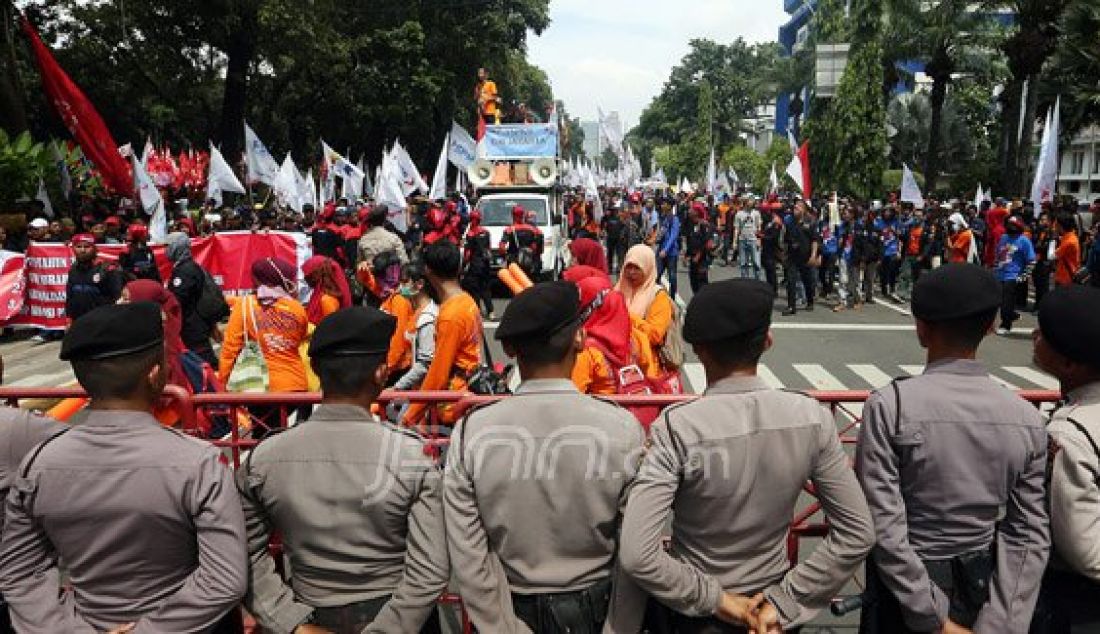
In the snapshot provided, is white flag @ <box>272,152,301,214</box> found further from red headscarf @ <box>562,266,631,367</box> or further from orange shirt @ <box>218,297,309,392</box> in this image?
red headscarf @ <box>562,266,631,367</box>

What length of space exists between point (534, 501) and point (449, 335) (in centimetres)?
211

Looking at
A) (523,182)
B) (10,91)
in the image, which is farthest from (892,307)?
(10,91)

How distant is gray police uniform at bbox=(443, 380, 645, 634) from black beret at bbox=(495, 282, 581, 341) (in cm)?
17

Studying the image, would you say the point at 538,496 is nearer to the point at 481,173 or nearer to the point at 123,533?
the point at 123,533

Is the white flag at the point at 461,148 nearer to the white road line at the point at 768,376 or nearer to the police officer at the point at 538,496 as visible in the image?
the white road line at the point at 768,376

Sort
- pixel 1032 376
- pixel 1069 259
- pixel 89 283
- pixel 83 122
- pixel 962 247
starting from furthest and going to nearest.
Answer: pixel 962 247 < pixel 1069 259 < pixel 83 122 < pixel 1032 376 < pixel 89 283

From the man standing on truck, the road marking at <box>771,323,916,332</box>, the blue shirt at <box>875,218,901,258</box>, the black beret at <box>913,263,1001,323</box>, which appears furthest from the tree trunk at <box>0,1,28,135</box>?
the black beret at <box>913,263,1001,323</box>

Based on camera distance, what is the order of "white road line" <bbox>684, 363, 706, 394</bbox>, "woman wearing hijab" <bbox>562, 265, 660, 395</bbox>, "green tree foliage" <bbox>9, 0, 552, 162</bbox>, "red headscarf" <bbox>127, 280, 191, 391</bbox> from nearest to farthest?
"woman wearing hijab" <bbox>562, 265, 660, 395</bbox> < "red headscarf" <bbox>127, 280, 191, 391</bbox> < "white road line" <bbox>684, 363, 706, 394</bbox> < "green tree foliage" <bbox>9, 0, 552, 162</bbox>

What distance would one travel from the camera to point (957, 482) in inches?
100

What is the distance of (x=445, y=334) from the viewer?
4.46 meters

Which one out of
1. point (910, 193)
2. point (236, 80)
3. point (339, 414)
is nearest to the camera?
point (339, 414)

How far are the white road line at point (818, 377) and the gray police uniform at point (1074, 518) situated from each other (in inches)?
276

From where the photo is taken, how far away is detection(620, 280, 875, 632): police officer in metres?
2.37

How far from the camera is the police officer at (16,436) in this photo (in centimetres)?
268
